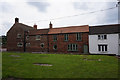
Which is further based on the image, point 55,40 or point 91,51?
point 55,40

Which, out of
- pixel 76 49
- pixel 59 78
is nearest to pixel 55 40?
pixel 76 49

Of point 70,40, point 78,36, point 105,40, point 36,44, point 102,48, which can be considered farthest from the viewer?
point 36,44

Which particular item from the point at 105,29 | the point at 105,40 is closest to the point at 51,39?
the point at 105,40

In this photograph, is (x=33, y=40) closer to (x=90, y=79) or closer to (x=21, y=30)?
(x=21, y=30)

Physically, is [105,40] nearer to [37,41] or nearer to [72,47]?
[72,47]

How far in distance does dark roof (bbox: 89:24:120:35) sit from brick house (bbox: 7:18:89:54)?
1.80m

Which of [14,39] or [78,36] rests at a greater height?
[78,36]

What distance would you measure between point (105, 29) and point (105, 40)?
3.57 m

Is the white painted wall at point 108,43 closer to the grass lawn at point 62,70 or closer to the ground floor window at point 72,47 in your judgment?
the ground floor window at point 72,47

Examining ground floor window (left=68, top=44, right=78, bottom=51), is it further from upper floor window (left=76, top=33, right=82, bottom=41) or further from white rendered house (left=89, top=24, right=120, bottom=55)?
white rendered house (left=89, top=24, right=120, bottom=55)

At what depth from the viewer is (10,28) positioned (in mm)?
40000

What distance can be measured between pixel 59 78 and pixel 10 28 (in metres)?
39.8

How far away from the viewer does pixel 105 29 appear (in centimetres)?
2781

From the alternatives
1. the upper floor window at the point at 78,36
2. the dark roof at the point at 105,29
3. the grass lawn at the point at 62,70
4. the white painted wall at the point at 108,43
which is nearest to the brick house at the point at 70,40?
the upper floor window at the point at 78,36
